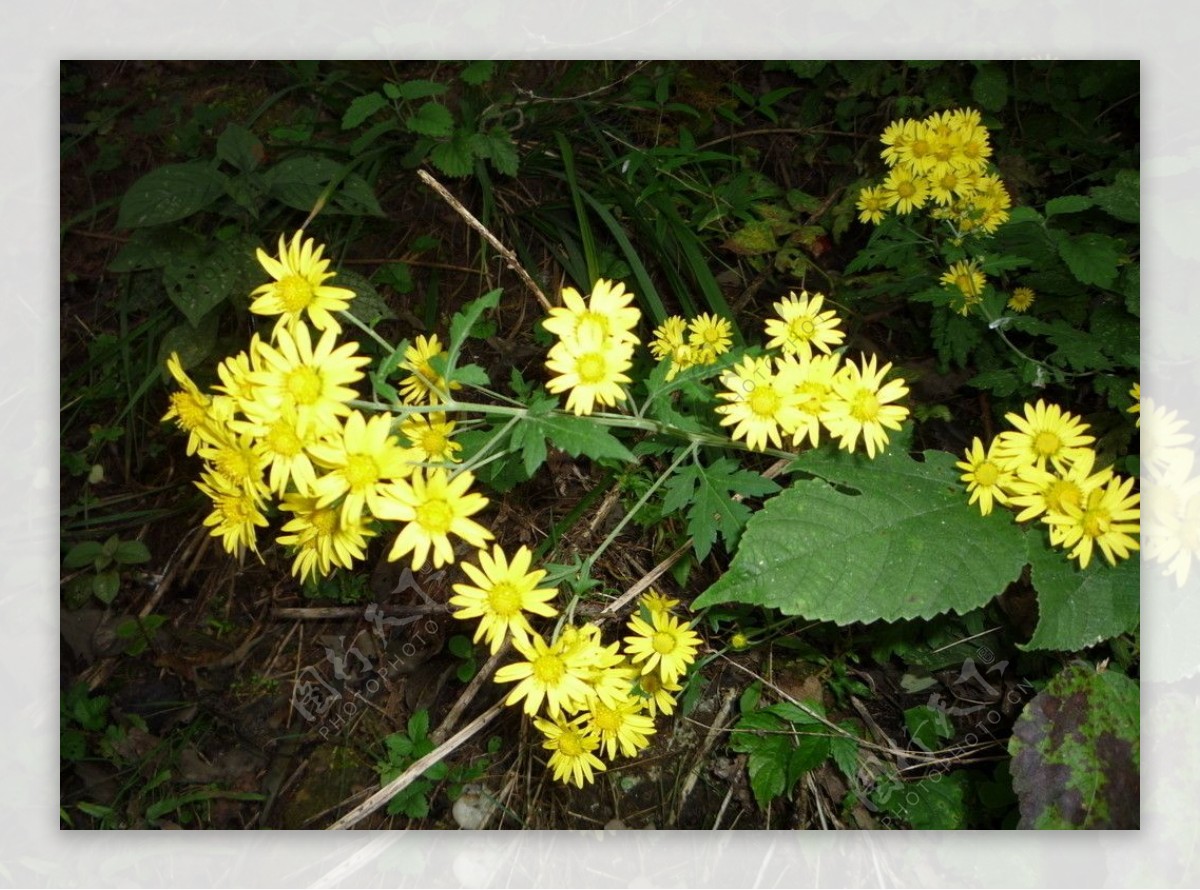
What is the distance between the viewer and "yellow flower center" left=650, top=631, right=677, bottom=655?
6.20 feet

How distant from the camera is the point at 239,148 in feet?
7.56

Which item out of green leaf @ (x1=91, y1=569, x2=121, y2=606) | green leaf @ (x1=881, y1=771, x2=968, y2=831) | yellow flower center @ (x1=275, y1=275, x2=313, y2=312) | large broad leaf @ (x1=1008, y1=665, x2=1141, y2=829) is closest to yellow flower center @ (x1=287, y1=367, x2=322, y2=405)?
yellow flower center @ (x1=275, y1=275, x2=313, y2=312)

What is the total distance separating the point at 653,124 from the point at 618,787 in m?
2.14

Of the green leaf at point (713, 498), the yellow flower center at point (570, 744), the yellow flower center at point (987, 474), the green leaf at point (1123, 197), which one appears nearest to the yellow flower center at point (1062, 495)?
the yellow flower center at point (987, 474)

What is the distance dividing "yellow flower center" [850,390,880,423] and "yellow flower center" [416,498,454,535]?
88cm

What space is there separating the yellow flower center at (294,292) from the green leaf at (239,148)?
0.95 metres

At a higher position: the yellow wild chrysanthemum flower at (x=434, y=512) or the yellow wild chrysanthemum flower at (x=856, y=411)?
the yellow wild chrysanthemum flower at (x=856, y=411)

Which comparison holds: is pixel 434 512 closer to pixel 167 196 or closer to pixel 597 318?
pixel 597 318

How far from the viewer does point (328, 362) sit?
1.43 metres

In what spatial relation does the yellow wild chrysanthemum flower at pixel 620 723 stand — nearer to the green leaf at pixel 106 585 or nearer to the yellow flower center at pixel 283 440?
the yellow flower center at pixel 283 440

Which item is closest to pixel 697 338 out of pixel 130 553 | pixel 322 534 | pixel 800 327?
pixel 800 327

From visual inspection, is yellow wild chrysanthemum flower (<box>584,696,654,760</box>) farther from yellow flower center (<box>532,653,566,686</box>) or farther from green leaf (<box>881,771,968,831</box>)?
green leaf (<box>881,771,968,831</box>)

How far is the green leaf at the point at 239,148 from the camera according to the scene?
227 centimetres

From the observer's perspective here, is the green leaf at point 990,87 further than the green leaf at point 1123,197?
Yes
